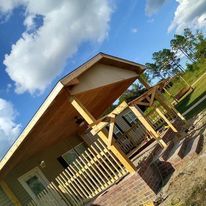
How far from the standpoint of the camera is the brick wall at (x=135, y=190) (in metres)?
9.08

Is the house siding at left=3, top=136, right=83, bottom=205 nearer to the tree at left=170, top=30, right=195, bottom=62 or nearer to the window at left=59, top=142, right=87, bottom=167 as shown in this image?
the window at left=59, top=142, right=87, bottom=167

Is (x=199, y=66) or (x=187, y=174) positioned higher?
(x=199, y=66)

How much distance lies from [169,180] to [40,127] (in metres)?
5.32

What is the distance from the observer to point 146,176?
30.8ft

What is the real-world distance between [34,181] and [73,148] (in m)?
3.60

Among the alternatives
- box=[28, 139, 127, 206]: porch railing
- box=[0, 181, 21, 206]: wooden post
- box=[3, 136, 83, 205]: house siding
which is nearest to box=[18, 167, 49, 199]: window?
box=[3, 136, 83, 205]: house siding

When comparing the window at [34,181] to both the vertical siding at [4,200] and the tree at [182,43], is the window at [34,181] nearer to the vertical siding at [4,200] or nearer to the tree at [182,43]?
the vertical siding at [4,200]

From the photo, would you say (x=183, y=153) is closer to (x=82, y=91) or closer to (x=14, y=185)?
(x=82, y=91)

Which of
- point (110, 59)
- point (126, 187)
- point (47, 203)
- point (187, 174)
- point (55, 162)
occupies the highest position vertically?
point (110, 59)

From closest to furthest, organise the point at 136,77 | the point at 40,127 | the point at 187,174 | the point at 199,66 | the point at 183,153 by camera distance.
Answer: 1. the point at 187,174
2. the point at 183,153
3. the point at 40,127
4. the point at 136,77
5. the point at 199,66

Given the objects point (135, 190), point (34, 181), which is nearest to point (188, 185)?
point (135, 190)

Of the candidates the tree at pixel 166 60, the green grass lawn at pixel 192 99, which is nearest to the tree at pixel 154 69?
the tree at pixel 166 60

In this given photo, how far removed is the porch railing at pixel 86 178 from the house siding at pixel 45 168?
3091 mm

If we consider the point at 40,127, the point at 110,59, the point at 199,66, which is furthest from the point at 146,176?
the point at 199,66
